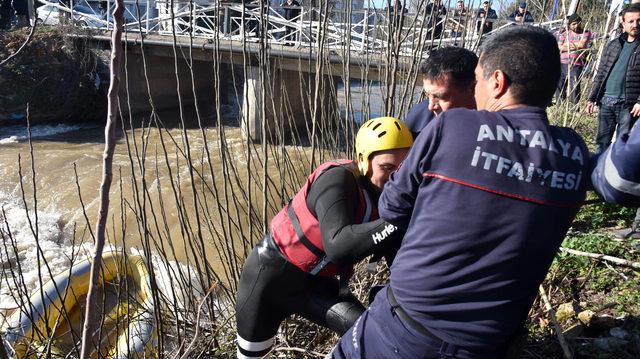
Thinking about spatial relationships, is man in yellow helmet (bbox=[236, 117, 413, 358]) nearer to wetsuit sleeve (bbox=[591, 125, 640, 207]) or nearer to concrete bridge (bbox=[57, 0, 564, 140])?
wetsuit sleeve (bbox=[591, 125, 640, 207])

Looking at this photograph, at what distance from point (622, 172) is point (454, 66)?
0.99 metres

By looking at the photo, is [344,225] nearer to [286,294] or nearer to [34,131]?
[286,294]

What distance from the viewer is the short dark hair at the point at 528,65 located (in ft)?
3.86

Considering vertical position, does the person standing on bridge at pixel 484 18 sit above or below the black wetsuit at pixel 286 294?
above

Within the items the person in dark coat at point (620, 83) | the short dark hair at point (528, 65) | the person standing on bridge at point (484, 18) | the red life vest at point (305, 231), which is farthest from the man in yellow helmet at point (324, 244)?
the person in dark coat at point (620, 83)

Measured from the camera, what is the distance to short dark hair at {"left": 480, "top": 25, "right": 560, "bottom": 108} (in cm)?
118

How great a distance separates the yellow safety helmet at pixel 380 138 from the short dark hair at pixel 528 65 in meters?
0.47

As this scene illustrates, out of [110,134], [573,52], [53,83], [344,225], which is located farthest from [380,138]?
[53,83]

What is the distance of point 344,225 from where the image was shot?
1495 mm

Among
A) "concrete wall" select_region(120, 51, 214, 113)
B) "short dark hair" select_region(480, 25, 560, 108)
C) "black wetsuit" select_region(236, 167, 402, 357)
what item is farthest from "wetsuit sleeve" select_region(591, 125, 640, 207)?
"concrete wall" select_region(120, 51, 214, 113)

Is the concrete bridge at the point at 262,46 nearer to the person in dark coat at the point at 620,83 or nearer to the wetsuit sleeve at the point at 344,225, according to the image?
the wetsuit sleeve at the point at 344,225

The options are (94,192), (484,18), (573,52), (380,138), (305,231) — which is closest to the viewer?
(380,138)

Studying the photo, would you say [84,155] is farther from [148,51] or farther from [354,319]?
[354,319]

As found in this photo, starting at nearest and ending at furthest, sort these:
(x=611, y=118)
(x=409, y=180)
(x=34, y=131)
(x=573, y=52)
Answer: (x=409, y=180) → (x=611, y=118) → (x=573, y=52) → (x=34, y=131)
